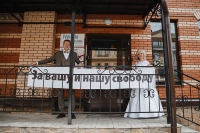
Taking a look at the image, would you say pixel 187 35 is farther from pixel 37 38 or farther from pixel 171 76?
pixel 37 38

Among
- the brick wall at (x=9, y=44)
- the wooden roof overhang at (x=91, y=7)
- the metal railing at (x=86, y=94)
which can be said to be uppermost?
the wooden roof overhang at (x=91, y=7)

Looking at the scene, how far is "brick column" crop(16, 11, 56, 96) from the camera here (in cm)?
504

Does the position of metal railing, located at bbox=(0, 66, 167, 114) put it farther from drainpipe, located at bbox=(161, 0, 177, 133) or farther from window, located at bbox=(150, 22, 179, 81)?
window, located at bbox=(150, 22, 179, 81)

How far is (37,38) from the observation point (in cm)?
512

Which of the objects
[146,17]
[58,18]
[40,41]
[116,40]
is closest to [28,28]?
[40,41]

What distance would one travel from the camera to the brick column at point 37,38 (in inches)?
199

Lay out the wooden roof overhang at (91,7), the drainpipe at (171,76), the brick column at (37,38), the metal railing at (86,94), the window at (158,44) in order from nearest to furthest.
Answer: the drainpipe at (171,76)
the metal railing at (86,94)
the wooden roof overhang at (91,7)
the brick column at (37,38)
the window at (158,44)

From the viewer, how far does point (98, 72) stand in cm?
386

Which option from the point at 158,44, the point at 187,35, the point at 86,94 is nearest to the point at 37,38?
the point at 86,94

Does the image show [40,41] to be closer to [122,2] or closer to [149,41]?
[122,2]

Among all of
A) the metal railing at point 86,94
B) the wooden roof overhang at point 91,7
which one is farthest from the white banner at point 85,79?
the wooden roof overhang at point 91,7

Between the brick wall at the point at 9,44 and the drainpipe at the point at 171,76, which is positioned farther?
the brick wall at the point at 9,44

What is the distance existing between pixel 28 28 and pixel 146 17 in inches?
140

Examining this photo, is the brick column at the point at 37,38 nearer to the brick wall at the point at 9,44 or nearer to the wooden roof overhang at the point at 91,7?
the wooden roof overhang at the point at 91,7
